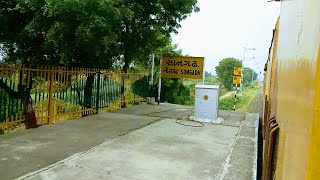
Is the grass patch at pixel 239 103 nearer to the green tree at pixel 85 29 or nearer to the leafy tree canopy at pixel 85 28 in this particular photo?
the green tree at pixel 85 29

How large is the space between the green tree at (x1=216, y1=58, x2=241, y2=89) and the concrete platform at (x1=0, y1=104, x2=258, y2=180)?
62.4 meters

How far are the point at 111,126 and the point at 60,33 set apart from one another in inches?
110

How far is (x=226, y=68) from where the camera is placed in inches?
2783

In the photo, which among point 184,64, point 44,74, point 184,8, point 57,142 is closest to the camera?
point 57,142

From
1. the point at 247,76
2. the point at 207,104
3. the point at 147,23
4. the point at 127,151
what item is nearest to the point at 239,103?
the point at 147,23

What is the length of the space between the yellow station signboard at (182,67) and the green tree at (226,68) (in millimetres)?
57440

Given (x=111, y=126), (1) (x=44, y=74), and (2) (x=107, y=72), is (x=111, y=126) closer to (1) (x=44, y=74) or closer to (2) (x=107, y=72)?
(1) (x=44, y=74)

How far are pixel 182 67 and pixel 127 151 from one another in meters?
8.33

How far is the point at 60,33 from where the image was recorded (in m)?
7.21

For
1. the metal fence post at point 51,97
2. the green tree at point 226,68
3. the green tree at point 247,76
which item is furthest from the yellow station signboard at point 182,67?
the green tree at point 247,76

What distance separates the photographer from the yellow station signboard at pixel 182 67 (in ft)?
44.9

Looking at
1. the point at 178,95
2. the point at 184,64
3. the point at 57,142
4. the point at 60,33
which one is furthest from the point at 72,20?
the point at 178,95

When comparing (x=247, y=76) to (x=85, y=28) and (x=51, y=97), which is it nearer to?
(x=51, y=97)

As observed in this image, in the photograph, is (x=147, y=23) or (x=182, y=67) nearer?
(x=147, y=23)
